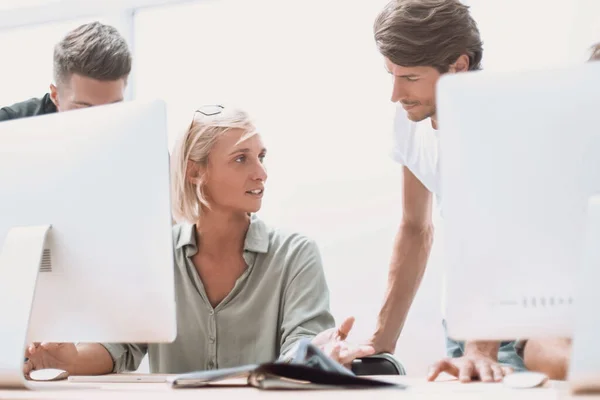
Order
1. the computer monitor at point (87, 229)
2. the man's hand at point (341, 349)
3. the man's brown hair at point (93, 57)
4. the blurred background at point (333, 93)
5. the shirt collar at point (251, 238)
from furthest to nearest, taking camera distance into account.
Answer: the blurred background at point (333, 93) < the man's brown hair at point (93, 57) < the shirt collar at point (251, 238) < the man's hand at point (341, 349) < the computer monitor at point (87, 229)

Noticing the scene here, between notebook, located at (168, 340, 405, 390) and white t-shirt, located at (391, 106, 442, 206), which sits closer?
notebook, located at (168, 340, 405, 390)

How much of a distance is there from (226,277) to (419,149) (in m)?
0.68

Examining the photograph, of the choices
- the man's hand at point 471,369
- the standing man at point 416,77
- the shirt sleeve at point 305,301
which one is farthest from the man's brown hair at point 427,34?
the man's hand at point 471,369

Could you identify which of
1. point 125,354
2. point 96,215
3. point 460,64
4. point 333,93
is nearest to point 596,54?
point 460,64

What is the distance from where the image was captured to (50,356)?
160 cm

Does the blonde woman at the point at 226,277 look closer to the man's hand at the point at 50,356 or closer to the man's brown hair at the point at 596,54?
the man's hand at the point at 50,356

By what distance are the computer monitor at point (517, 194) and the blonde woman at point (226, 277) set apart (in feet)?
2.40

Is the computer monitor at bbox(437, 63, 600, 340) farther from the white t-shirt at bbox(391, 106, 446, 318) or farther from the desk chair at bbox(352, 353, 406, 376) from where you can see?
the white t-shirt at bbox(391, 106, 446, 318)

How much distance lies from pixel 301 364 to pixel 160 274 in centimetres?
27

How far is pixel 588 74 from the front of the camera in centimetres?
99

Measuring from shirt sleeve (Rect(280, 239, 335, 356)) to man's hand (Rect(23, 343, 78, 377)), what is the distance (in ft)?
1.50

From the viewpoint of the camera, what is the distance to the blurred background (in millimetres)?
2734

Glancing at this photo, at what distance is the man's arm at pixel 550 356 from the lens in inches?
50.3

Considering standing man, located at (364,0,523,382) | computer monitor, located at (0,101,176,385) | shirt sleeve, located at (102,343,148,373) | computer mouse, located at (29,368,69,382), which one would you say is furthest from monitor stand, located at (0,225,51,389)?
standing man, located at (364,0,523,382)
